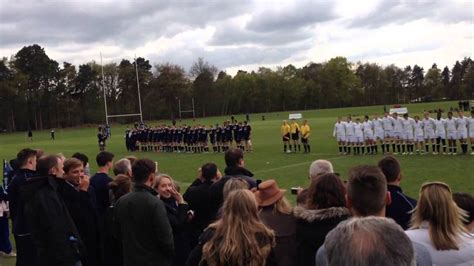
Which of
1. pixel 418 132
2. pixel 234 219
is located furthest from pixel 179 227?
pixel 418 132

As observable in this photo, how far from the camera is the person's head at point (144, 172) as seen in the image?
5.28 meters

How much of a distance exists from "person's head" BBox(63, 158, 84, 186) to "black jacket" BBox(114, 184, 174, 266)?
4.00 ft

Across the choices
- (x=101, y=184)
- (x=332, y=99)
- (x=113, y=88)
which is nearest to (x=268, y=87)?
(x=332, y=99)

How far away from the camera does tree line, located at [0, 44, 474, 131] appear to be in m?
94.4

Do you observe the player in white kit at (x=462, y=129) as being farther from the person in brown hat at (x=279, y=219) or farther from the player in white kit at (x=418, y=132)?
the person in brown hat at (x=279, y=219)

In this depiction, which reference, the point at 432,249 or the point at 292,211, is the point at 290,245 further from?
the point at 432,249

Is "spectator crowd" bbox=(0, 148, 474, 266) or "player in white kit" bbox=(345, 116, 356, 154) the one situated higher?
"spectator crowd" bbox=(0, 148, 474, 266)

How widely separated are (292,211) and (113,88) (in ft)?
324

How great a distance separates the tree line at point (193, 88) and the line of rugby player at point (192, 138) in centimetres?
5384

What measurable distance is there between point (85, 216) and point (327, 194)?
126 inches

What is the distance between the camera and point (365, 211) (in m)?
3.34

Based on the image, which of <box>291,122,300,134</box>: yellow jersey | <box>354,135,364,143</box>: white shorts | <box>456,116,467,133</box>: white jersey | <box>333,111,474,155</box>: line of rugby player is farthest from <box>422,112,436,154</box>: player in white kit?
<box>291,122,300,134</box>: yellow jersey

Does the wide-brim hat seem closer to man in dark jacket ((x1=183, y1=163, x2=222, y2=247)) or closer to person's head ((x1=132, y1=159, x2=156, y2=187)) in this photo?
person's head ((x1=132, y1=159, x2=156, y2=187))

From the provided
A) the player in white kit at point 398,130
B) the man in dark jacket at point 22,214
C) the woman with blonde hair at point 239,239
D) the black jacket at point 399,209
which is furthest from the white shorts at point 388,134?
the woman with blonde hair at point 239,239
